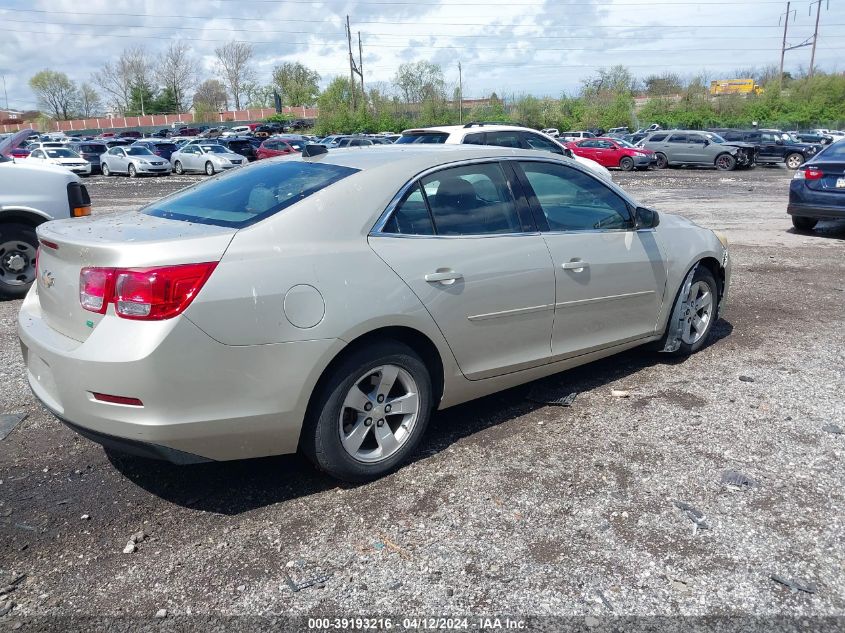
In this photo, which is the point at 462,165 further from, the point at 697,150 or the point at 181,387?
the point at 697,150

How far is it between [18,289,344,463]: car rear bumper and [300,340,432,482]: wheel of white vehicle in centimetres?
13

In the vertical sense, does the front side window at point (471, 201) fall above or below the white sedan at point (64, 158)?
above

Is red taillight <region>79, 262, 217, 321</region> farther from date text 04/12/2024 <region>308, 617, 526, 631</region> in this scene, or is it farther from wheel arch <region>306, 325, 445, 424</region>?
date text 04/12/2024 <region>308, 617, 526, 631</region>

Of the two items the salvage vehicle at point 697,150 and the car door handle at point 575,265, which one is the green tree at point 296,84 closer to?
the salvage vehicle at point 697,150

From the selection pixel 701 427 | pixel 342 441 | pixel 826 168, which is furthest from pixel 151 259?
pixel 826 168

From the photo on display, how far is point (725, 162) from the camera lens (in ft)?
102

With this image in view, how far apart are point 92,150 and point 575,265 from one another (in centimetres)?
3672

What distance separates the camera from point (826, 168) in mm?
11008

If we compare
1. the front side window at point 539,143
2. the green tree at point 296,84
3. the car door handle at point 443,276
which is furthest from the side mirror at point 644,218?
the green tree at point 296,84

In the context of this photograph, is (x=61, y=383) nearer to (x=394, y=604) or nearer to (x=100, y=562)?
(x=100, y=562)

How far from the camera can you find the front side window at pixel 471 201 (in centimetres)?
390

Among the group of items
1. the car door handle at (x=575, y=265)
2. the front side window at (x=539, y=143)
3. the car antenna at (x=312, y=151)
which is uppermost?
the car antenna at (x=312, y=151)

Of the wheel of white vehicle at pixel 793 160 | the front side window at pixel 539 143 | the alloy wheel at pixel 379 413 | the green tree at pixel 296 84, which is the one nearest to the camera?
the alloy wheel at pixel 379 413

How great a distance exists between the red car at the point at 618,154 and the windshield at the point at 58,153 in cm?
2204
